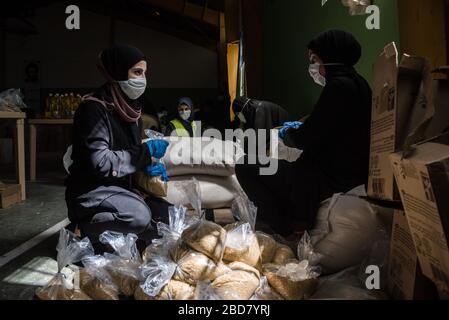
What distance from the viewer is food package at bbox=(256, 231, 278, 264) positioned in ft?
5.10

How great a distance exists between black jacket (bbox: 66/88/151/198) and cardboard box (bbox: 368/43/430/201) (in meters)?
1.02

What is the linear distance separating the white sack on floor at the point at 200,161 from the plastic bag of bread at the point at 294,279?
107cm

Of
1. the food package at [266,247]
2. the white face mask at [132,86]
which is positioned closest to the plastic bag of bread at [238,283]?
the food package at [266,247]

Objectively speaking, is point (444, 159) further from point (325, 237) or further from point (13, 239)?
point (13, 239)

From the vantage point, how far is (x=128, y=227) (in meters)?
1.69

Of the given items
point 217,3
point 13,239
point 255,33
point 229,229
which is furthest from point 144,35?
point 229,229

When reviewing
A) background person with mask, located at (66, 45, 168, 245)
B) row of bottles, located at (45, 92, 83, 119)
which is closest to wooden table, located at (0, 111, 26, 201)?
row of bottles, located at (45, 92, 83, 119)

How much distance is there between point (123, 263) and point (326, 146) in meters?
1.08

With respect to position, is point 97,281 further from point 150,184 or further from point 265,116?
point 265,116

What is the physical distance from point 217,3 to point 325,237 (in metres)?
7.03

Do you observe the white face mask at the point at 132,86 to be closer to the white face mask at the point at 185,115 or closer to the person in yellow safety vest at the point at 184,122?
the person in yellow safety vest at the point at 184,122
